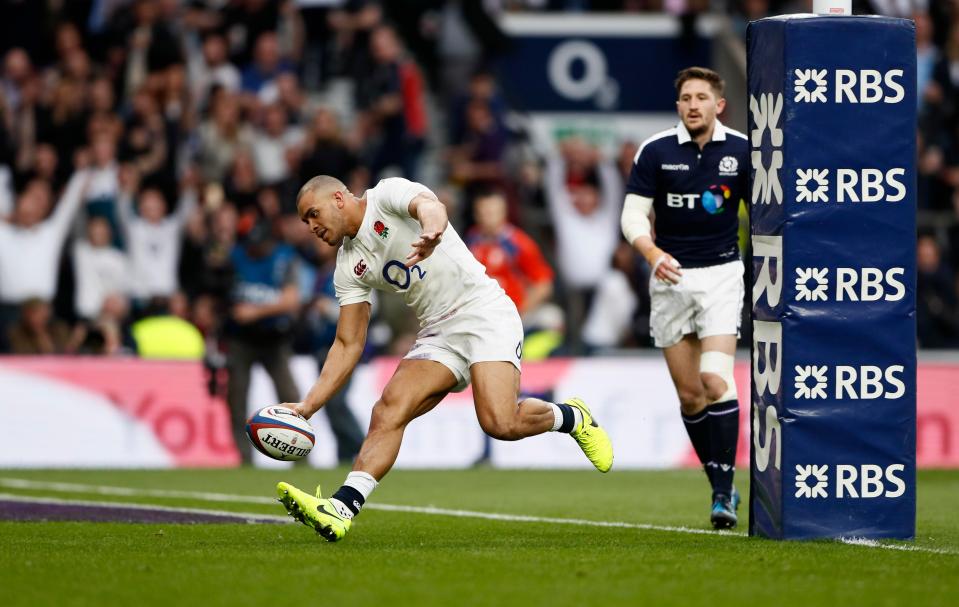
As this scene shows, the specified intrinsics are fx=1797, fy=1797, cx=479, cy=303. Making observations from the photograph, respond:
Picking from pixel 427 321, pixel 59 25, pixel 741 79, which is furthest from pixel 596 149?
pixel 427 321

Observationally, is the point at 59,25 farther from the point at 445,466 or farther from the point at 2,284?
the point at 445,466

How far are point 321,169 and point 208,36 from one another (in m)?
2.70

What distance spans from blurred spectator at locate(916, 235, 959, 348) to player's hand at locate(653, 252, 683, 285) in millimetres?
9453

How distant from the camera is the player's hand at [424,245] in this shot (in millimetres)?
8828

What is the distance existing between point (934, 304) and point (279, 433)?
446 inches

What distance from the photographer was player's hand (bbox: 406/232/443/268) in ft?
29.0

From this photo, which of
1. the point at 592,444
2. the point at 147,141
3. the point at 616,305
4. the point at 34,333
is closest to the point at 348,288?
the point at 592,444

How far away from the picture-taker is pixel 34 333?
58.5ft

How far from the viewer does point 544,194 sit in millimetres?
20297

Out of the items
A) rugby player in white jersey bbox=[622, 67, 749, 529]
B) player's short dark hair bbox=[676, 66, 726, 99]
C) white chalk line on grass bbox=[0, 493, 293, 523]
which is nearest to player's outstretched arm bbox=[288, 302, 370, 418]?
white chalk line on grass bbox=[0, 493, 293, 523]

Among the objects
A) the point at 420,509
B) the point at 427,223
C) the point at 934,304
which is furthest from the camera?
the point at 934,304

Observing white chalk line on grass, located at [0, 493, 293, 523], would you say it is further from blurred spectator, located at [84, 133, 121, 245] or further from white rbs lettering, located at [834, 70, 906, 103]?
blurred spectator, located at [84, 133, 121, 245]

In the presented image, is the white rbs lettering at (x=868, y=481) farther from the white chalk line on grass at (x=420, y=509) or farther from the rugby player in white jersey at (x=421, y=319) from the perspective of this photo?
the rugby player in white jersey at (x=421, y=319)

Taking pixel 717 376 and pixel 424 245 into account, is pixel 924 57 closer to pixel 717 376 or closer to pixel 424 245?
pixel 717 376
